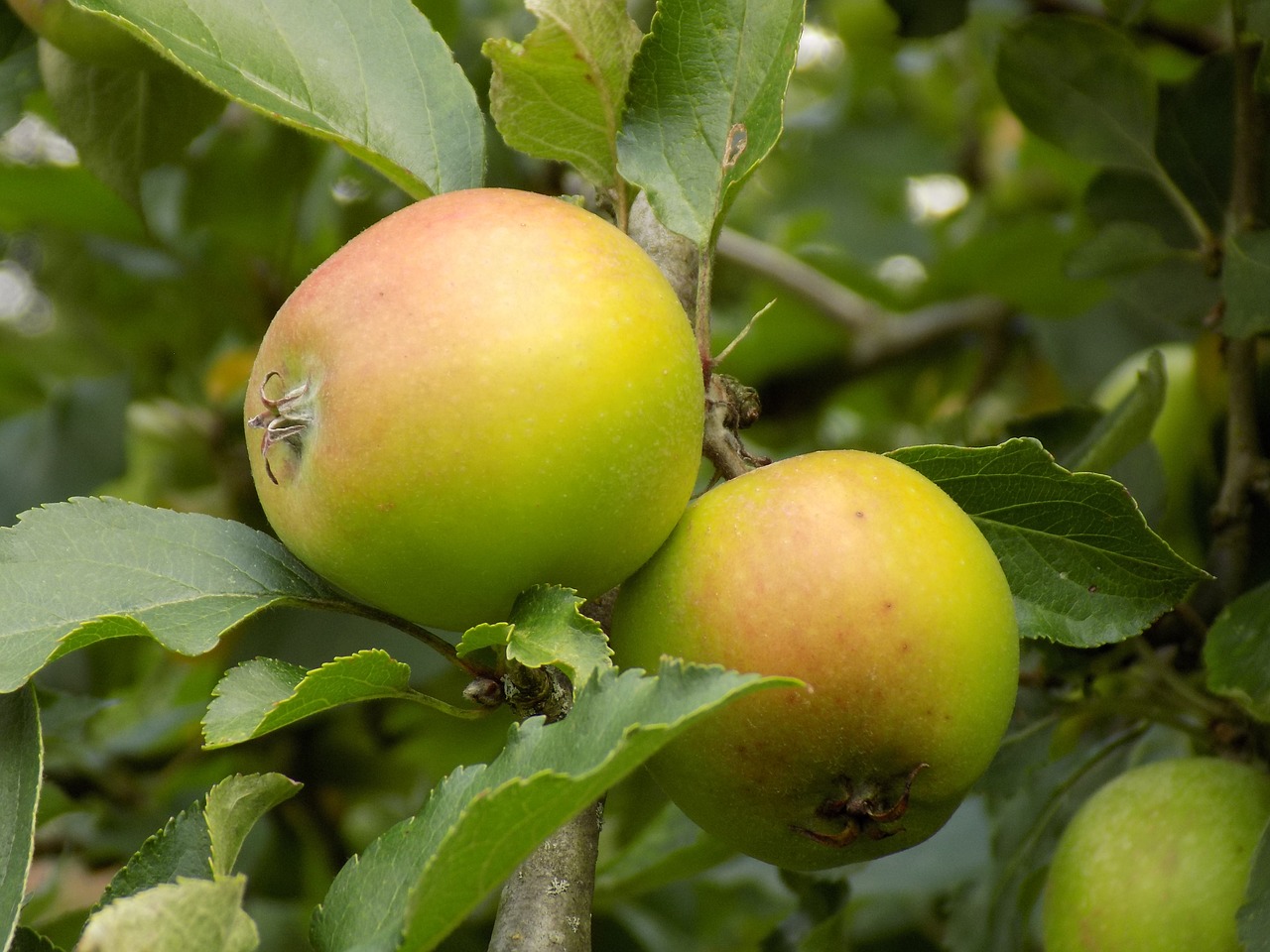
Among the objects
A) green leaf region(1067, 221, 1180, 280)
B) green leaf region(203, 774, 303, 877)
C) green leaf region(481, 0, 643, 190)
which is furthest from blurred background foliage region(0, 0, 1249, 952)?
green leaf region(481, 0, 643, 190)

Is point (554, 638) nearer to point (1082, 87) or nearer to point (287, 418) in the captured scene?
point (287, 418)

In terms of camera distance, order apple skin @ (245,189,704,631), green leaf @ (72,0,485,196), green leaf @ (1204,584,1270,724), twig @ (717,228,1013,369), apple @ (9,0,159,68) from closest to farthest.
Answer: apple skin @ (245,189,704,631), green leaf @ (72,0,485,196), green leaf @ (1204,584,1270,724), apple @ (9,0,159,68), twig @ (717,228,1013,369)

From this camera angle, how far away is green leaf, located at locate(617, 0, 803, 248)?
77 cm

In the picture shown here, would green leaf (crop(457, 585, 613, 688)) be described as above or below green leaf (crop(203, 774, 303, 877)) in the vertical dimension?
above

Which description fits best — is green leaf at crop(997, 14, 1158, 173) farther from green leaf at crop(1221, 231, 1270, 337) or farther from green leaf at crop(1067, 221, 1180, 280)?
green leaf at crop(1221, 231, 1270, 337)

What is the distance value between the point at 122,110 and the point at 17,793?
0.63m

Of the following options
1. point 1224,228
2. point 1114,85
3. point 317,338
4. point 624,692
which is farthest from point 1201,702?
point 317,338

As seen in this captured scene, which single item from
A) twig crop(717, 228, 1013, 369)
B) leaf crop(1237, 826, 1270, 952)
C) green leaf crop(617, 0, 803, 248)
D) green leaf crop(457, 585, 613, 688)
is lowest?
twig crop(717, 228, 1013, 369)

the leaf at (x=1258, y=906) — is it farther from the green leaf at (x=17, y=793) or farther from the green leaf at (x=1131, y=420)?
the green leaf at (x=17, y=793)

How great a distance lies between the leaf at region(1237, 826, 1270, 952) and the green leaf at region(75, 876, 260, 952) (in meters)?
0.58

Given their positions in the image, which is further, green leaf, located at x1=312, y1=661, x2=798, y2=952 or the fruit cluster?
the fruit cluster

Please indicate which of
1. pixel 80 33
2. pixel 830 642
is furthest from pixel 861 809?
pixel 80 33

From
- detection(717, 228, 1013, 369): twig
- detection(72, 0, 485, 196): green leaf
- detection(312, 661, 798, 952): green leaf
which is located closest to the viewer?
detection(312, 661, 798, 952): green leaf

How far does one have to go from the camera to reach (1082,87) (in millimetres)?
1206
